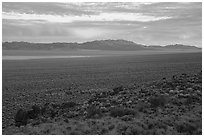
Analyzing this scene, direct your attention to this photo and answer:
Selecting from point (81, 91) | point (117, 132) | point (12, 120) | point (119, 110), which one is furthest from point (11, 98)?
point (117, 132)

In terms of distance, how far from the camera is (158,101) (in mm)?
18531

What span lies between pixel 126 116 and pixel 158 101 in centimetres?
299

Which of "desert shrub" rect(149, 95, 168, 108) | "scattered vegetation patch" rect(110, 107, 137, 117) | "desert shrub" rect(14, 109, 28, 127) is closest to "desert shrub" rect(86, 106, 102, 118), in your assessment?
"scattered vegetation patch" rect(110, 107, 137, 117)

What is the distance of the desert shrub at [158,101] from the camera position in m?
18.3

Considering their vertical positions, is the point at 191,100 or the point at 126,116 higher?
the point at 191,100

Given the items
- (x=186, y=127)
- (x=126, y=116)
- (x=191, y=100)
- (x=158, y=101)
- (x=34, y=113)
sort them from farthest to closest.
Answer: (x=34, y=113) < (x=191, y=100) < (x=158, y=101) < (x=126, y=116) < (x=186, y=127)

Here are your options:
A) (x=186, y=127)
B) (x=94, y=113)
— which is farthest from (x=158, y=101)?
(x=186, y=127)

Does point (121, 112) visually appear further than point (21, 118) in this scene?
No

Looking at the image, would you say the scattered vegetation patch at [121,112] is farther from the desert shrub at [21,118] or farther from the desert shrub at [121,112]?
the desert shrub at [21,118]

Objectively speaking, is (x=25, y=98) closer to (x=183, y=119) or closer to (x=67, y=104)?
(x=67, y=104)

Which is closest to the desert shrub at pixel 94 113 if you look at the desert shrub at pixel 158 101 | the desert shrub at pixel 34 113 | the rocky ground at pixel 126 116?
the rocky ground at pixel 126 116

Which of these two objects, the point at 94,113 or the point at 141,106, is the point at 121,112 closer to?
the point at 94,113

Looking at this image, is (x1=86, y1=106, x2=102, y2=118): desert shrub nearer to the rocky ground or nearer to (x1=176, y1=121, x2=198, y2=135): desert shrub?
the rocky ground

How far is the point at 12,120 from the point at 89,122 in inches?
214
